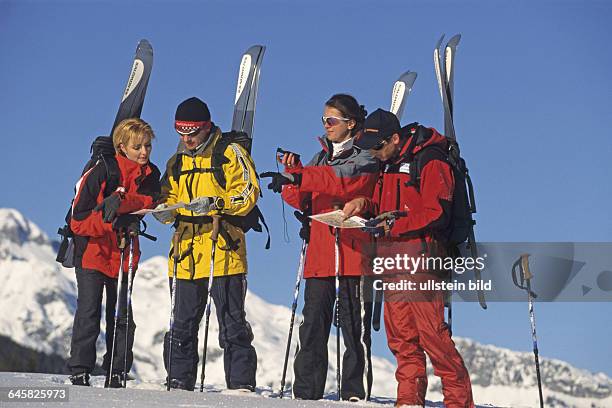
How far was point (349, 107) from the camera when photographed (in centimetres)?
885

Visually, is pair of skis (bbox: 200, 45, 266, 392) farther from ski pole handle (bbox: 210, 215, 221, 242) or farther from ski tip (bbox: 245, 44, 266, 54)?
ski pole handle (bbox: 210, 215, 221, 242)

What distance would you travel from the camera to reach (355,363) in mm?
8633

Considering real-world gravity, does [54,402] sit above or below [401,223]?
below

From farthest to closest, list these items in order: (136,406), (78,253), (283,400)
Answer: (78,253), (283,400), (136,406)

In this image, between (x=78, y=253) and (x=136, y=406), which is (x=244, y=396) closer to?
(x=136, y=406)

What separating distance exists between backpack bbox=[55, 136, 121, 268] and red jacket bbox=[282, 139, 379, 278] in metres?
1.54

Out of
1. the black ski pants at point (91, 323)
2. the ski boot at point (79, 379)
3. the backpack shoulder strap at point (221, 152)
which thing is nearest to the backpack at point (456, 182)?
the backpack shoulder strap at point (221, 152)

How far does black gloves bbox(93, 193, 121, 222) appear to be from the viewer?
8.84 meters

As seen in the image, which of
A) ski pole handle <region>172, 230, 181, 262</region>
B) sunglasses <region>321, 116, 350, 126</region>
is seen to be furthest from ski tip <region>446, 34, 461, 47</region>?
ski pole handle <region>172, 230, 181, 262</region>

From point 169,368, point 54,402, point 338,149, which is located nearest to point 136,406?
point 54,402

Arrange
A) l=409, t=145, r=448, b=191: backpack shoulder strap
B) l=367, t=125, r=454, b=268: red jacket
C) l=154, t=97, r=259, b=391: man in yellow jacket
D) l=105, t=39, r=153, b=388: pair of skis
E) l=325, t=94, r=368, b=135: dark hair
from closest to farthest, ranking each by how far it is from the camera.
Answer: l=367, t=125, r=454, b=268: red jacket, l=409, t=145, r=448, b=191: backpack shoulder strap, l=325, t=94, r=368, b=135: dark hair, l=154, t=97, r=259, b=391: man in yellow jacket, l=105, t=39, r=153, b=388: pair of skis

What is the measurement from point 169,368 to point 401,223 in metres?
2.43

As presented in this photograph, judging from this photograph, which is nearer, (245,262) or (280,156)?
(280,156)

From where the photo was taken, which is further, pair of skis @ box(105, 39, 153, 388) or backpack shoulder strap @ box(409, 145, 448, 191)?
pair of skis @ box(105, 39, 153, 388)
